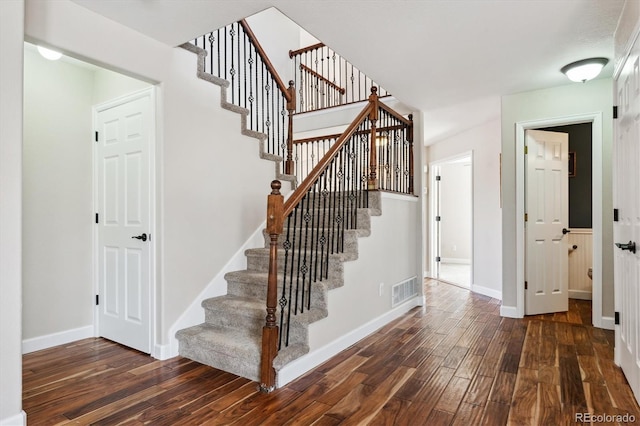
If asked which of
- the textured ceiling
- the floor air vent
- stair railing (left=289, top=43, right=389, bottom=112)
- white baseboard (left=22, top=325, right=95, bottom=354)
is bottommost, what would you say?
white baseboard (left=22, top=325, right=95, bottom=354)

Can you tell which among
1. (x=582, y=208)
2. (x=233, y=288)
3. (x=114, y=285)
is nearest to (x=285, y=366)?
(x=233, y=288)

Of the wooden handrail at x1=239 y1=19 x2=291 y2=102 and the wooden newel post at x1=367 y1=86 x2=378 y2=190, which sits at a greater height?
the wooden handrail at x1=239 y1=19 x2=291 y2=102

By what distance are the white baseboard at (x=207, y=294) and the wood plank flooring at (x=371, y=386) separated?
12 cm

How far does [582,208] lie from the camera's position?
531cm

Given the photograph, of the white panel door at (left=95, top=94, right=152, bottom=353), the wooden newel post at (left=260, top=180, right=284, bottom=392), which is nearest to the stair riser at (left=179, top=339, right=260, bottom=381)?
the wooden newel post at (left=260, top=180, right=284, bottom=392)

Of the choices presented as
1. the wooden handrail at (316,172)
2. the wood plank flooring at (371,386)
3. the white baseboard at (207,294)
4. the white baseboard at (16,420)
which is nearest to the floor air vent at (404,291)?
the wood plank flooring at (371,386)

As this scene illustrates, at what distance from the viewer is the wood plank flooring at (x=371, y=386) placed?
2086 millimetres

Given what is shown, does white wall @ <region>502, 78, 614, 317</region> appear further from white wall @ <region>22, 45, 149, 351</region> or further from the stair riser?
white wall @ <region>22, 45, 149, 351</region>

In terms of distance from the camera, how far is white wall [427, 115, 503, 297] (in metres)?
5.30

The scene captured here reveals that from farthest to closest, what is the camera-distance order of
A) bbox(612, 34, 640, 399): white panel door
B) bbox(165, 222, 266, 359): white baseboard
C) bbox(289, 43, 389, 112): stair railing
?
bbox(289, 43, 389, 112): stair railing → bbox(165, 222, 266, 359): white baseboard → bbox(612, 34, 640, 399): white panel door

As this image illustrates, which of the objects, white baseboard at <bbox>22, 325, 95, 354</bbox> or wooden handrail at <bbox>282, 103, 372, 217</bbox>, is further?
white baseboard at <bbox>22, 325, 95, 354</bbox>

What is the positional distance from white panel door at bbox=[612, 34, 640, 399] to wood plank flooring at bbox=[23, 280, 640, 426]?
0.26 m

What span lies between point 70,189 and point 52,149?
384 millimetres
